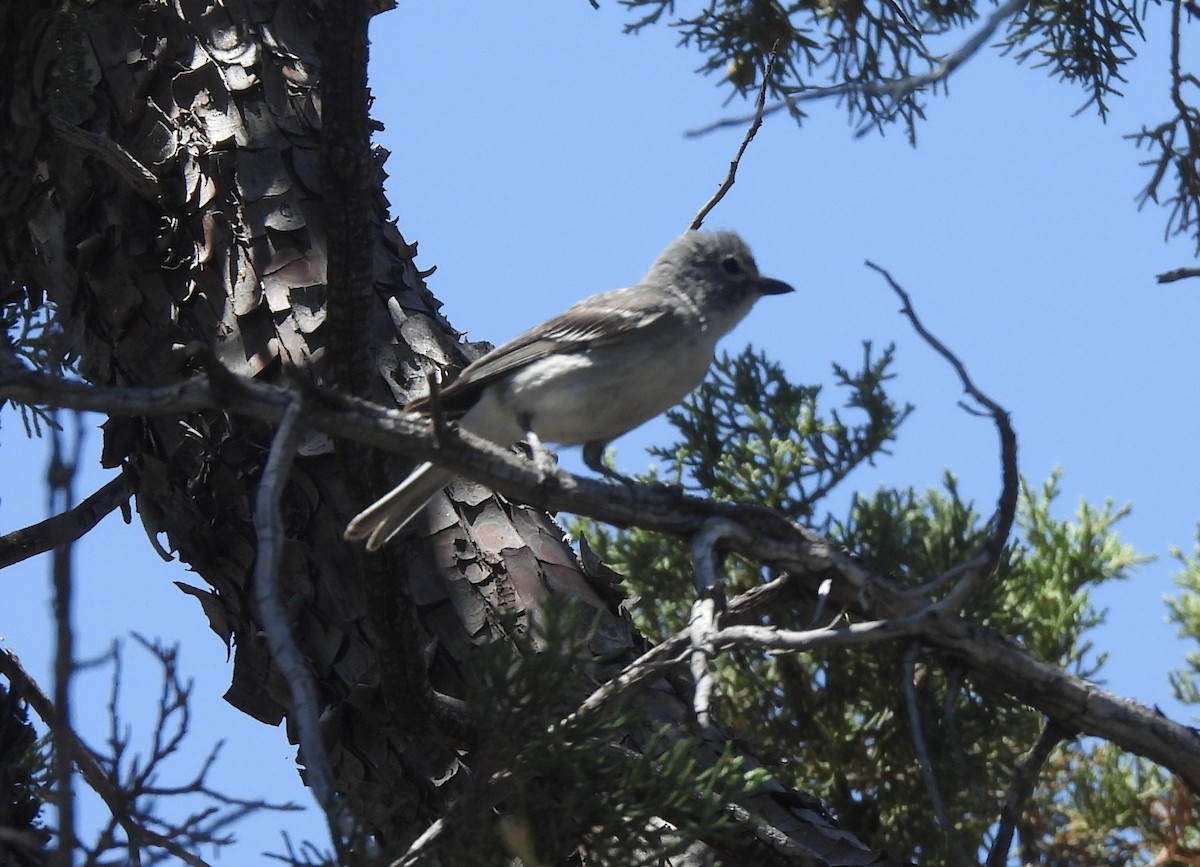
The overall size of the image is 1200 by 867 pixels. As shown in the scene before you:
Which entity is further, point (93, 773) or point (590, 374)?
point (590, 374)

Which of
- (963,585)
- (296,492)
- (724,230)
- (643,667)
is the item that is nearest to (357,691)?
(296,492)

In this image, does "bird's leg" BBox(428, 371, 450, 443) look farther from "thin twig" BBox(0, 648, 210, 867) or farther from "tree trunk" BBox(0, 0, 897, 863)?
"thin twig" BBox(0, 648, 210, 867)

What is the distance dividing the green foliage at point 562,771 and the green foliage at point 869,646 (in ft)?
7.71

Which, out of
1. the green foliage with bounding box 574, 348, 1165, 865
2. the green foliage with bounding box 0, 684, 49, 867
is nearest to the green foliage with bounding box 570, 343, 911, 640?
the green foliage with bounding box 574, 348, 1165, 865

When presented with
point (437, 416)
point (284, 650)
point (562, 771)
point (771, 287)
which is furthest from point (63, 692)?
point (771, 287)

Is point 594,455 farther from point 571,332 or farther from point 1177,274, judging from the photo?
point 1177,274

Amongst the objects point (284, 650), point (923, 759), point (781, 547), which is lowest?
point (923, 759)

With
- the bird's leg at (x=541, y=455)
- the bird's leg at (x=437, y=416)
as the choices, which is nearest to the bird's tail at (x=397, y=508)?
the bird's leg at (x=541, y=455)

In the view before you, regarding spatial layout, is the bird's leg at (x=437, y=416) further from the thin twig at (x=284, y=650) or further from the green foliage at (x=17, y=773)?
the green foliage at (x=17, y=773)

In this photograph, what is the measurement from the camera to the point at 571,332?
17.5 ft

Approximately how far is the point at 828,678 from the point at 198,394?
326cm

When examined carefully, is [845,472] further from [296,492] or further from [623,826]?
[623,826]

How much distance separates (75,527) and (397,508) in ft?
4.20

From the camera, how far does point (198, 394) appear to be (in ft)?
8.84
